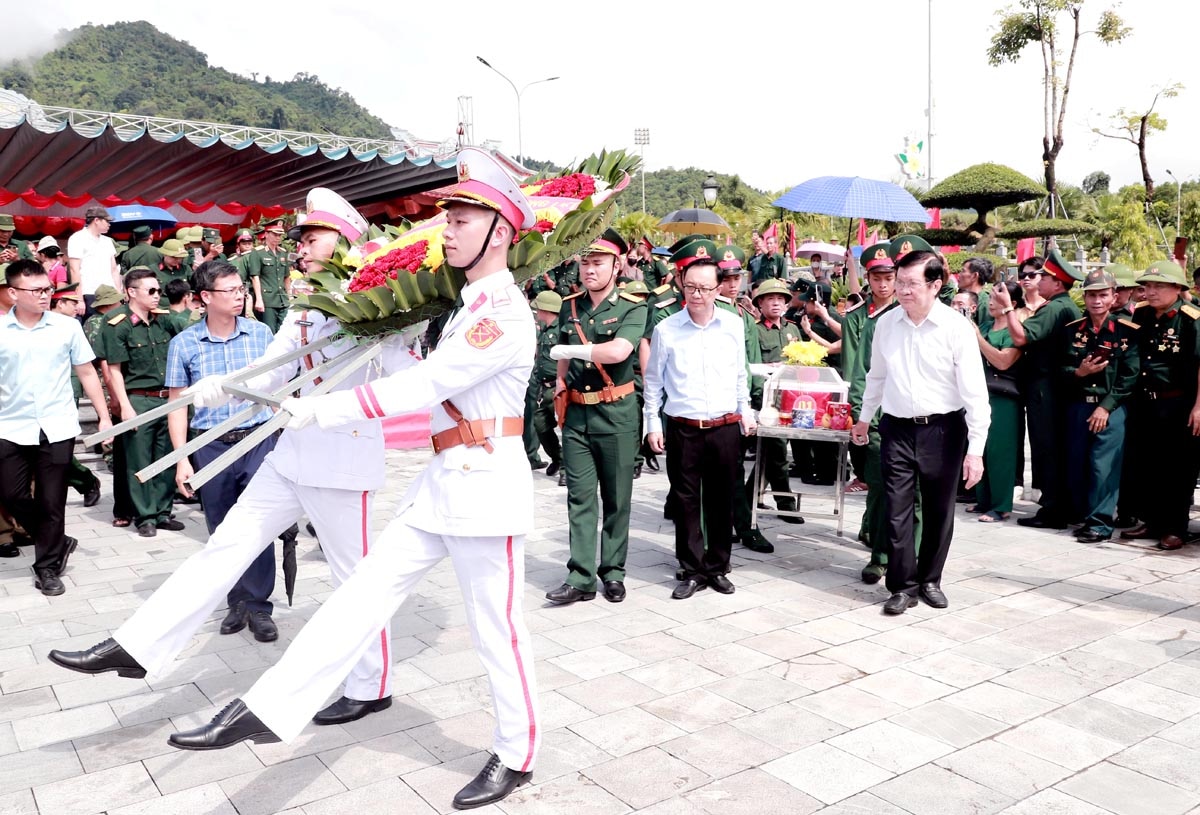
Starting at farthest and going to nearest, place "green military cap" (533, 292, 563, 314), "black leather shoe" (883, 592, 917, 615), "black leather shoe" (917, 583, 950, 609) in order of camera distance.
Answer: "green military cap" (533, 292, 563, 314)
"black leather shoe" (917, 583, 950, 609)
"black leather shoe" (883, 592, 917, 615)

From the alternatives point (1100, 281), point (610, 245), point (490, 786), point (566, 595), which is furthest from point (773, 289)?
point (490, 786)

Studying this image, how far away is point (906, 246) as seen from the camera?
596 centimetres

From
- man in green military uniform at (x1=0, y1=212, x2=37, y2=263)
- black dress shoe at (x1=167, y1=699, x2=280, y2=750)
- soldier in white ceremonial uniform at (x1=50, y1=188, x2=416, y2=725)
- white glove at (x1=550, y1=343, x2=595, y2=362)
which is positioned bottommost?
black dress shoe at (x1=167, y1=699, x2=280, y2=750)

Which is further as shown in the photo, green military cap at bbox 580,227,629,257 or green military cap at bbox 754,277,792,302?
green military cap at bbox 754,277,792,302

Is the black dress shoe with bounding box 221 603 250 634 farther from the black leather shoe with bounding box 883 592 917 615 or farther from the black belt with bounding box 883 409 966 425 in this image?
the black belt with bounding box 883 409 966 425

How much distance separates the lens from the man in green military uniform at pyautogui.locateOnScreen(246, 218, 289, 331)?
1202 cm

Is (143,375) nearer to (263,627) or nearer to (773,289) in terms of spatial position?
(263,627)

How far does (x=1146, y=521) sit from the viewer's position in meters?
7.14

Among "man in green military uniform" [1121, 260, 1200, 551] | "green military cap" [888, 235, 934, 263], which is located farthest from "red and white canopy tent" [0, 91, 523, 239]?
"man in green military uniform" [1121, 260, 1200, 551]

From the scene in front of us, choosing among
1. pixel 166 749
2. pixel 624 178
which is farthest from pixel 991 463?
pixel 166 749

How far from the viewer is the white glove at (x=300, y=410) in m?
2.90

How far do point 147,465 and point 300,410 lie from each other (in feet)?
16.7

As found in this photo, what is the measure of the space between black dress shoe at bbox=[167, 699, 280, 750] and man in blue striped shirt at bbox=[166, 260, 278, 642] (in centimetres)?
198

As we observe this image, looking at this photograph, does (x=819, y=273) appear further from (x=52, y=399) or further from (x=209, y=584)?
(x=209, y=584)
